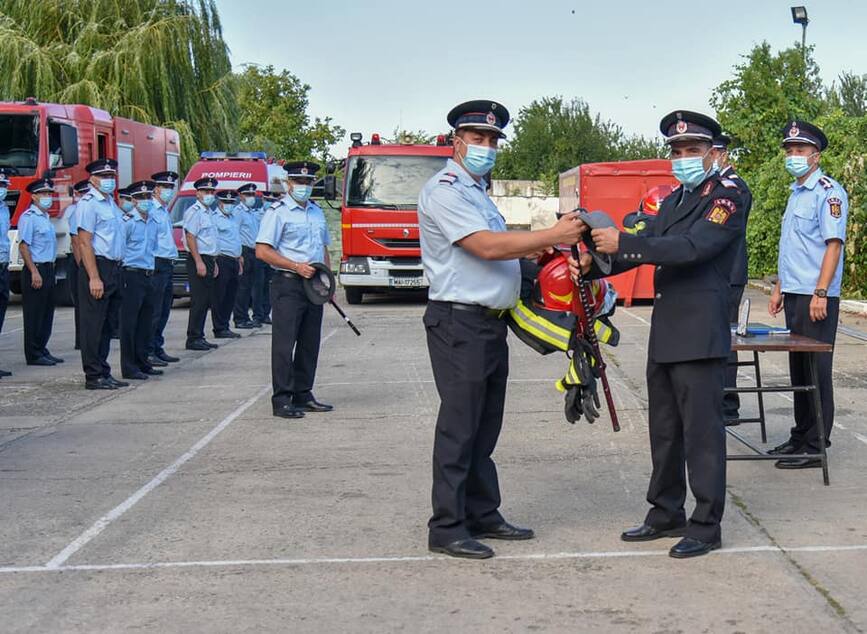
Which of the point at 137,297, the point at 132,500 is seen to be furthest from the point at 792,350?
the point at 137,297

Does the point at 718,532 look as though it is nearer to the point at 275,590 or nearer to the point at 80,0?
the point at 275,590

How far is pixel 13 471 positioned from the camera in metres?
8.27

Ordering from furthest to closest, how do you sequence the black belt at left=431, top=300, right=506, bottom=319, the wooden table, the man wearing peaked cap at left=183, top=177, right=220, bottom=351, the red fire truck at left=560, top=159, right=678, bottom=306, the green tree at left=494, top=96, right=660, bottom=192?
1. the green tree at left=494, top=96, right=660, bottom=192
2. the red fire truck at left=560, top=159, right=678, bottom=306
3. the man wearing peaked cap at left=183, top=177, right=220, bottom=351
4. the wooden table
5. the black belt at left=431, top=300, right=506, bottom=319

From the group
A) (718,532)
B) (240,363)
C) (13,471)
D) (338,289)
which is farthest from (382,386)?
Answer: (338,289)

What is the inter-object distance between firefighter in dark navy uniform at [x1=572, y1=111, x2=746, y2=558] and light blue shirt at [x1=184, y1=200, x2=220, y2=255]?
11343 mm

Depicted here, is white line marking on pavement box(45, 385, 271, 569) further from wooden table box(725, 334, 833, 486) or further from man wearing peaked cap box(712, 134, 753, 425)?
man wearing peaked cap box(712, 134, 753, 425)

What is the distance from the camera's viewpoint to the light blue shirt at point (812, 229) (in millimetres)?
7965

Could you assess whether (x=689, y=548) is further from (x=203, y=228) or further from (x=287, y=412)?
(x=203, y=228)

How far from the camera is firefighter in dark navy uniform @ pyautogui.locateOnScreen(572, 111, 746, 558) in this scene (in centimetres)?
582

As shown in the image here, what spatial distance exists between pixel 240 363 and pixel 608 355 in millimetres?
3871

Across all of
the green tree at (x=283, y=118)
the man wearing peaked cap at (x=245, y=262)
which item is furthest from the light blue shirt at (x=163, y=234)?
the green tree at (x=283, y=118)

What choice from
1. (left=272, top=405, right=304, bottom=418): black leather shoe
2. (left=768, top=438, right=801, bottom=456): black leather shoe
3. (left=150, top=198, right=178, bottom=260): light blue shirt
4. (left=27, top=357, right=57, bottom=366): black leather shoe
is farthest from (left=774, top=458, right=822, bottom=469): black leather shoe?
(left=27, top=357, right=57, bottom=366): black leather shoe

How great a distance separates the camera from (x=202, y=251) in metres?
17.0

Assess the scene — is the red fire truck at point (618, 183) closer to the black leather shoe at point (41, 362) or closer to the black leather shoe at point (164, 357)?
the black leather shoe at point (164, 357)
